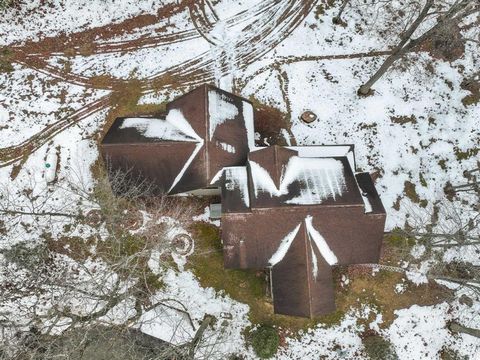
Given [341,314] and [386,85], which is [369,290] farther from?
[386,85]

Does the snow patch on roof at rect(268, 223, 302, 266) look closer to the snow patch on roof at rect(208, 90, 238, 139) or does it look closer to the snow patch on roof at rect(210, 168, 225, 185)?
the snow patch on roof at rect(210, 168, 225, 185)

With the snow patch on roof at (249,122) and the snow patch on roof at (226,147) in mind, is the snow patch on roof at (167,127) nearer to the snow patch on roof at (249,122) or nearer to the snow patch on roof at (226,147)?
the snow patch on roof at (226,147)

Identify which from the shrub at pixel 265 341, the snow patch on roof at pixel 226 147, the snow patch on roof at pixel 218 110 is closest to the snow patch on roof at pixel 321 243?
the shrub at pixel 265 341

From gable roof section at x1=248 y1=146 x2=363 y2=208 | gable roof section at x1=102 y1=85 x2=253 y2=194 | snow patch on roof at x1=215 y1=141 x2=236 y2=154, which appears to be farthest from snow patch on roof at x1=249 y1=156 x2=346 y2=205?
gable roof section at x1=102 y1=85 x2=253 y2=194

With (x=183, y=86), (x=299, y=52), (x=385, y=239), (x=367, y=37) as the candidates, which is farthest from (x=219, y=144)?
(x=367, y=37)

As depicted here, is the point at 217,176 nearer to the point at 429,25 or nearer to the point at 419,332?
the point at 419,332
